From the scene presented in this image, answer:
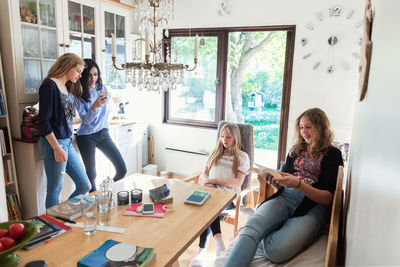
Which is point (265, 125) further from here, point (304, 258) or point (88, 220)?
point (88, 220)

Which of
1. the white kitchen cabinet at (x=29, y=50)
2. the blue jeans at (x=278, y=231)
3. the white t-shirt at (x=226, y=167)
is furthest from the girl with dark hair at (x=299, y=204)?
the white kitchen cabinet at (x=29, y=50)

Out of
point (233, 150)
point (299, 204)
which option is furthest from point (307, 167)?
point (233, 150)

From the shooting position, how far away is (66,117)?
241 centimetres

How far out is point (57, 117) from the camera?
233cm

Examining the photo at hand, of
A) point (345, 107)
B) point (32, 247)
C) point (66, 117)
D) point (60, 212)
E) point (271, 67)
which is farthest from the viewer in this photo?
point (271, 67)

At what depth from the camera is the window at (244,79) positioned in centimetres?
337

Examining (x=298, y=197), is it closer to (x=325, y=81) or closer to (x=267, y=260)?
(x=267, y=260)

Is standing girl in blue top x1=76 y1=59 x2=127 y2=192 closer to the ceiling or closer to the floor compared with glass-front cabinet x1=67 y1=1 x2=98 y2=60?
closer to the floor

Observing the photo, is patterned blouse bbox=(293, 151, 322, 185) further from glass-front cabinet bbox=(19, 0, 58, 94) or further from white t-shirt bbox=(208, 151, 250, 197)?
glass-front cabinet bbox=(19, 0, 58, 94)

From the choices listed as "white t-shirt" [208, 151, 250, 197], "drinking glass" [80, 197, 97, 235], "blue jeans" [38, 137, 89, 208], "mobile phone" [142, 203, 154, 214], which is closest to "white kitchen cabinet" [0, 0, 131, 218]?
"blue jeans" [38, 137, 89, 208]

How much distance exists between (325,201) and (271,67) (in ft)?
6.75

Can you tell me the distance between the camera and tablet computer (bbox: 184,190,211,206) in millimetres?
1786

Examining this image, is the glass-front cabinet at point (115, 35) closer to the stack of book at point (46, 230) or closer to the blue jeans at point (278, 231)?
the stack of book at point (46, 230)

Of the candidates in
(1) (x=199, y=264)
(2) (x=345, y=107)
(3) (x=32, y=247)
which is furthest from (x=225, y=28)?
(3) (x=32, y=247)
